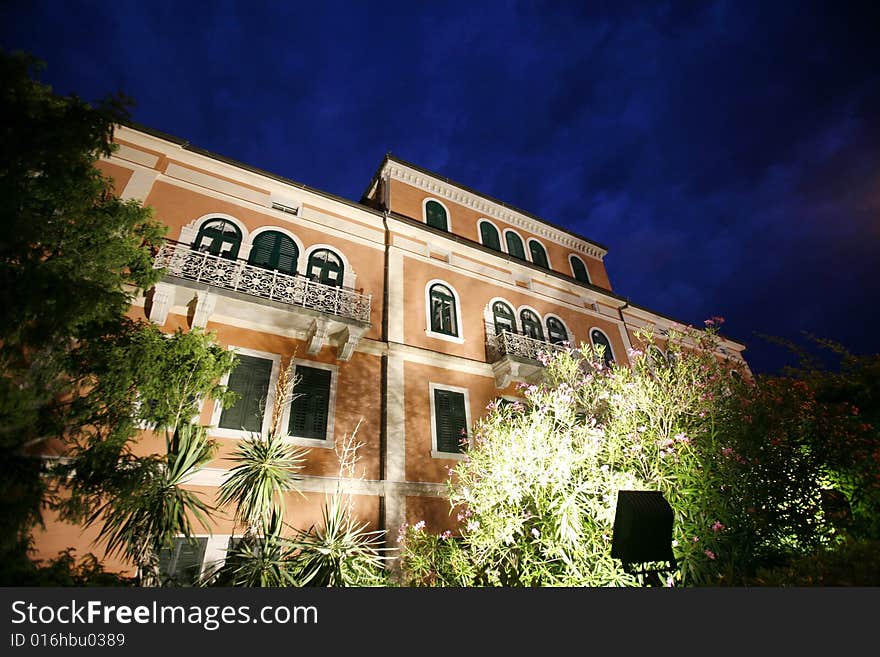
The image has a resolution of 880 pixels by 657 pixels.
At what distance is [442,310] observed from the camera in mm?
12891

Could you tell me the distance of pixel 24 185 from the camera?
4.12m

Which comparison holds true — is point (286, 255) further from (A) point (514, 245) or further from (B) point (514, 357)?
(A) point (514, 245)

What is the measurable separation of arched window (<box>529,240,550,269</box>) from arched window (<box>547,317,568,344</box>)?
329cm

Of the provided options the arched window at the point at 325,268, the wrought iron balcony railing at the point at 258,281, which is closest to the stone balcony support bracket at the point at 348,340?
the wrought iron balcony railing at the point at 258,281

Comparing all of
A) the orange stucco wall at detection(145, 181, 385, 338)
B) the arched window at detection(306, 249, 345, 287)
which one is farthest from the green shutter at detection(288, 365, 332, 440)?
the arched window at detection(306, 249, 345, 287)

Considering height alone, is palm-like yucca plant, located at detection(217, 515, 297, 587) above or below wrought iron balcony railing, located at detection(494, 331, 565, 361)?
below

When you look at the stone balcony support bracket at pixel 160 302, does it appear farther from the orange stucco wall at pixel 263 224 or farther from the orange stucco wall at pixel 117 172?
the orange stucco wall at pixel 117 172

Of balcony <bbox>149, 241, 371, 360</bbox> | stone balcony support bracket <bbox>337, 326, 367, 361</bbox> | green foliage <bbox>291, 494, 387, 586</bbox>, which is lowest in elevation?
green foliage <bbox>291, 494, 387, 586</bbox>

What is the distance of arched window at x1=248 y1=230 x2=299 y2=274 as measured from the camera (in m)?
10.6

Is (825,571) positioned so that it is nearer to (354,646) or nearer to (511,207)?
(354,646)

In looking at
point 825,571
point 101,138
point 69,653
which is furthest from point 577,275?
point 69,653

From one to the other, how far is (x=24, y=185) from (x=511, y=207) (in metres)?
16.1

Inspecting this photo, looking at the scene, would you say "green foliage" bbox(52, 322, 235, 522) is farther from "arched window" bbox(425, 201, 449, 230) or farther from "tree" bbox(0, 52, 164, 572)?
"arched window" bbox(425, 201, 449, 230)

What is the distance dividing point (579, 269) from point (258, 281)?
14983 mm
